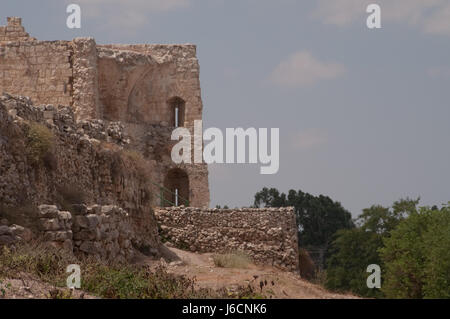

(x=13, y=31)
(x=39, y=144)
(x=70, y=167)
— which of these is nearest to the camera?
(x=39, y=144)

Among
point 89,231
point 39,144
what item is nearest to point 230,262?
point 89,231

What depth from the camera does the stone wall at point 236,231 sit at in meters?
20.7

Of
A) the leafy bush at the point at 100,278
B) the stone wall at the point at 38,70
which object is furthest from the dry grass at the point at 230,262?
the stone wall at the point at 38,70

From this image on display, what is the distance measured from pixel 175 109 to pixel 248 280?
18.3m

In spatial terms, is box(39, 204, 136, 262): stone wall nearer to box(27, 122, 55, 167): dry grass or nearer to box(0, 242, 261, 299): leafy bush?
box(0, 242, 261, 299): leafy bush

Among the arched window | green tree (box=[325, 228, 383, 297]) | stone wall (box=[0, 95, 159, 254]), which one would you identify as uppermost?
the arched window

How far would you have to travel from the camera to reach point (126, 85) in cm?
2789

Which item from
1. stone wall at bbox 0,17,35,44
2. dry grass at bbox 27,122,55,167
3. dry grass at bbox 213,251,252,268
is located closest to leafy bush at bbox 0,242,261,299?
dry grass at bbox 27,122,55,167

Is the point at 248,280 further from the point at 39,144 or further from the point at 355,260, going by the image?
the point at 355,260

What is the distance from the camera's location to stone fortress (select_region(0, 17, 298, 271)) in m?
12.7

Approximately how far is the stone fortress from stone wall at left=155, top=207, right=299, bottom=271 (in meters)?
0.03

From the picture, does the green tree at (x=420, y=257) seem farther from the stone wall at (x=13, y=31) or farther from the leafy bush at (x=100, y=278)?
the stone wall at (x=13, y=31)

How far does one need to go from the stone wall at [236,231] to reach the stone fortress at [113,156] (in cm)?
3
